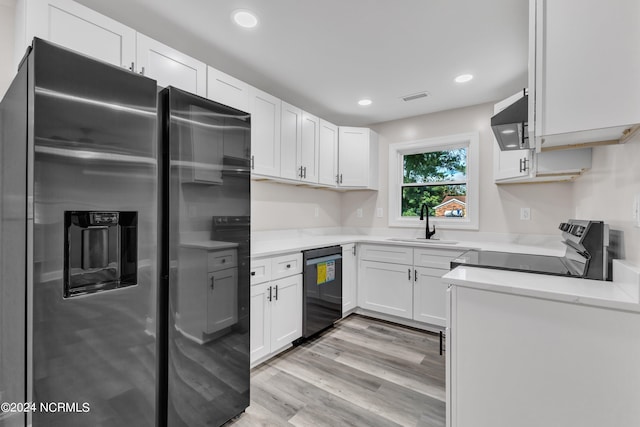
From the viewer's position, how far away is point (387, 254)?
126 inches

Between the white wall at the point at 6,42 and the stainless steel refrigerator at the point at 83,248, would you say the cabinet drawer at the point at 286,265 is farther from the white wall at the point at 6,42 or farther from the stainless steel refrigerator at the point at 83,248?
the white wall at the point at 6,42

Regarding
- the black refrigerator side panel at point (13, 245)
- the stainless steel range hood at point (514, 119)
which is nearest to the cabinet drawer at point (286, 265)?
the black refrigerator side panel at point (13, 245)

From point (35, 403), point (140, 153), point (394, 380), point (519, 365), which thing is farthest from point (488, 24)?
point (35, 403)

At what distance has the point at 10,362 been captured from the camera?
1.11 metres

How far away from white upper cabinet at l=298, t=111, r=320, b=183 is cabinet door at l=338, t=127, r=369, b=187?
51cm

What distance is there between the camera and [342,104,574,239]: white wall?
2867 mm

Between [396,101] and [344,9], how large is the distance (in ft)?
5.21

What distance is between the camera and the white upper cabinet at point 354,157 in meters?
3.71

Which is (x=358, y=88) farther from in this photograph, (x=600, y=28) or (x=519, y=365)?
(x=519, y=365)

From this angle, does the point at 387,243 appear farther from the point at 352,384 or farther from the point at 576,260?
the point at 576,260

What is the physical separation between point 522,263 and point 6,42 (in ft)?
10.8

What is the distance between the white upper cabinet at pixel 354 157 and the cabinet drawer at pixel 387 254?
90 centimetres

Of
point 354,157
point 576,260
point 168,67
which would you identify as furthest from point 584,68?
point 354,157

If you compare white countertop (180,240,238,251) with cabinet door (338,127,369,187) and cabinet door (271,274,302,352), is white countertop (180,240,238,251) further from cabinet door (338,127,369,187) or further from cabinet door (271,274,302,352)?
cabinet door (338,127,369,187)
